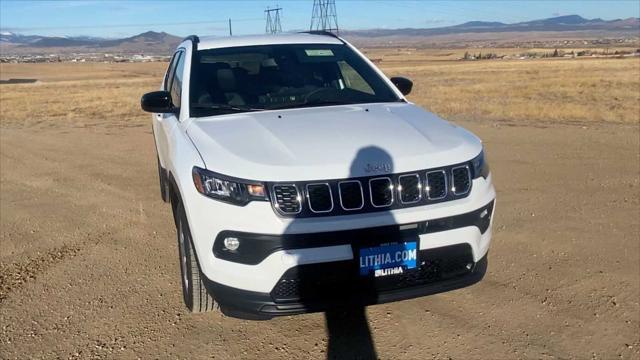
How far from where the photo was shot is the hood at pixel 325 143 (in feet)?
9.43

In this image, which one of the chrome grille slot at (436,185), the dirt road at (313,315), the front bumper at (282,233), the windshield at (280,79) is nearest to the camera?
the front bumper at (282,233)

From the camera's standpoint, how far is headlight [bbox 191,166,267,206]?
2830mm

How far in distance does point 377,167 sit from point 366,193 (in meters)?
0.15

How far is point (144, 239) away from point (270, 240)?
2831 millimetres

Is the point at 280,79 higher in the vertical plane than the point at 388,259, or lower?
higher

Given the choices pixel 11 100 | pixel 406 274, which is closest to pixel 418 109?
pixel 406 274

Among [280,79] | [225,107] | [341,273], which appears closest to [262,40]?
[280,79]

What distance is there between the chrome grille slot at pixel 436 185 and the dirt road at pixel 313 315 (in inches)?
37.2

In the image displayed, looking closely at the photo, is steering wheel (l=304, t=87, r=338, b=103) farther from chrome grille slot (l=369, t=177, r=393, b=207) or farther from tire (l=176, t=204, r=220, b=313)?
chrome grille slot (l=369, t=177, r=393, b=207)

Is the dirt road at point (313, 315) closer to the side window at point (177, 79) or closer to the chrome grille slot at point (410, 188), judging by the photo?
the chrome grille slot at point (410, 188)

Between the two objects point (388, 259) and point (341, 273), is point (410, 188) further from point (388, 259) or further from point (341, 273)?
point (341, 273)

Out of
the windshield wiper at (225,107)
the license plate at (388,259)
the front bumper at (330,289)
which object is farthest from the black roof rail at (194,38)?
the license plate at (388,259)

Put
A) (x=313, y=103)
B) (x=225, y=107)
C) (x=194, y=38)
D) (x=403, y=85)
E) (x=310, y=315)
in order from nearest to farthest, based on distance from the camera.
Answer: (x=310, y=315), (x=225, y=107), (x=313, y=103), (x=403, y=85), (x=194, y=38)

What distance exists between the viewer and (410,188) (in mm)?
2969
